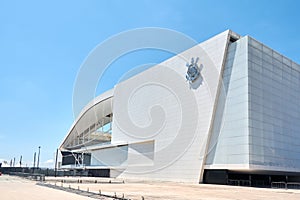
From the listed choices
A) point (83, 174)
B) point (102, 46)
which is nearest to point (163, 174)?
point (102, 46)

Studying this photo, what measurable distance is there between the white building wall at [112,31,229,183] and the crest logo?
0.66 meters

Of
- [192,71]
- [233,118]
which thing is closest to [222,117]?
[233,118]

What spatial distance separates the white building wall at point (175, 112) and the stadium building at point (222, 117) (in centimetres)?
12

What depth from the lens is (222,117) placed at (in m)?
32.4

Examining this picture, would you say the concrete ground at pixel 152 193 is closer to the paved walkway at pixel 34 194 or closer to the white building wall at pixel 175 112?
the paved walkway at pixel 34 194

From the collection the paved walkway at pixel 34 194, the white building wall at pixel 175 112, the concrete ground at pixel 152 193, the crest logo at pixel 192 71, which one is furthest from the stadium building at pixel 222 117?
the paved walkway at pixel 34 194

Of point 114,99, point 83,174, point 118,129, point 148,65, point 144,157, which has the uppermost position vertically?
point 148,65

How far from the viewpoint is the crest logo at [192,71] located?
3609cm

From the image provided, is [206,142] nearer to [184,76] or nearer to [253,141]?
[253,141]

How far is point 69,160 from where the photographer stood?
257ft

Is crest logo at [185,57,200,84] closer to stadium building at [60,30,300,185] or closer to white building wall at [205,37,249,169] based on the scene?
stadium building at [60,30,300,185]

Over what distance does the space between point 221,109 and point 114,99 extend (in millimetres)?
29381

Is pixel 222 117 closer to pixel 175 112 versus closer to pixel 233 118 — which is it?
pixel 233 118

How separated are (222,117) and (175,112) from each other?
322 inches
